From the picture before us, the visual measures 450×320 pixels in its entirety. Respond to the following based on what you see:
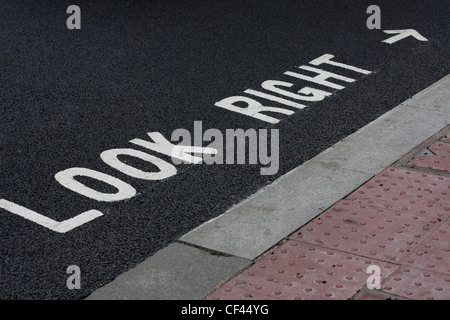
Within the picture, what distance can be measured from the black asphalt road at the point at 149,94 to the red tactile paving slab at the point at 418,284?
4.40 ft

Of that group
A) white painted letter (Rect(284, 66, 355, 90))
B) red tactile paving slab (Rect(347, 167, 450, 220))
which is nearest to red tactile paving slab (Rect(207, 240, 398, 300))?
red tactile paving slab (Rect(347, 167, 450, 220))

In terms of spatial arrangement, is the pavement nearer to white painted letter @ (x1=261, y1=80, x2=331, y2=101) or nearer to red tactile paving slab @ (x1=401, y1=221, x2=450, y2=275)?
red tactile paving slab @ (x1=401, y1=221, x2=450, y2=275)

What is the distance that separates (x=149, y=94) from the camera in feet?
24.4

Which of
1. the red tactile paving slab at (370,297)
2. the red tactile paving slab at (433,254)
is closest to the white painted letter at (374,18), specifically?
the red tactile paving slab at (433,254)

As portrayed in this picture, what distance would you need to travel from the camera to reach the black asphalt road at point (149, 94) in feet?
16.5

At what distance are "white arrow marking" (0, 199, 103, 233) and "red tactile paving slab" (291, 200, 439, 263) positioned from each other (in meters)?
1.32

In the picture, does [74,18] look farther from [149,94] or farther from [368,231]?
[368,231]

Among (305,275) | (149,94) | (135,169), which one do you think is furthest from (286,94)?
(305,275)

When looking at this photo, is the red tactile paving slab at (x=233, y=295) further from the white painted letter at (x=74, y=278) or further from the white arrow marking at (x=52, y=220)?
the white arrow marking at (x=52, y=220)

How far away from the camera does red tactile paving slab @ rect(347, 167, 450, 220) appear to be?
17.3 ft

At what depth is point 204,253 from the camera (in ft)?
15.7
